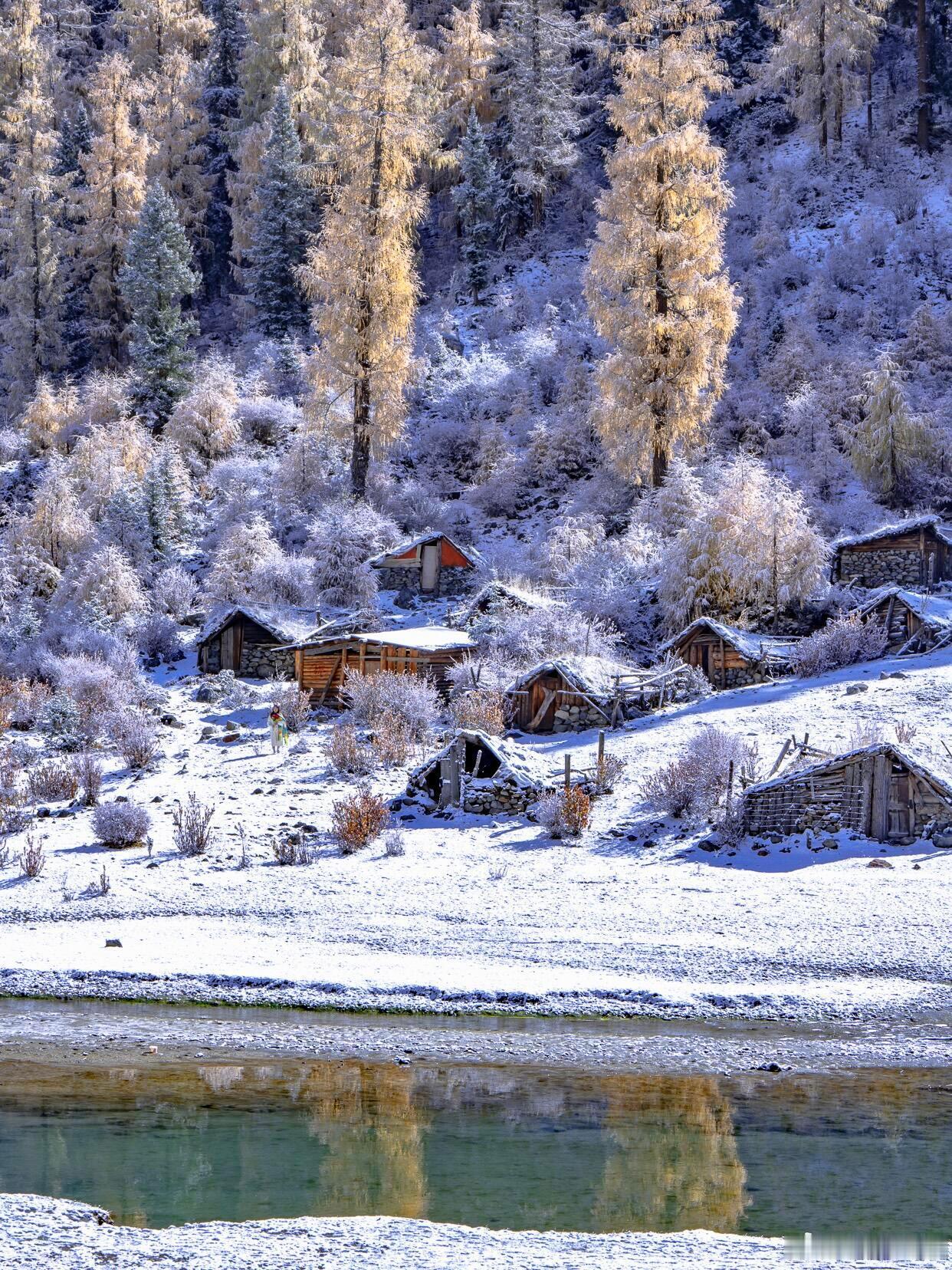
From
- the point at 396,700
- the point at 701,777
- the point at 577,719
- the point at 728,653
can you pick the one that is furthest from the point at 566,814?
the point at 728,653

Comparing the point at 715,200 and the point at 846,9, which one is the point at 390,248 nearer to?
the point at 715,200

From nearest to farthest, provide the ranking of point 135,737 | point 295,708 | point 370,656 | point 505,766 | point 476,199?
point 505,766 < point 135,737 < point 295,708 < point 370,656 < point 476,199

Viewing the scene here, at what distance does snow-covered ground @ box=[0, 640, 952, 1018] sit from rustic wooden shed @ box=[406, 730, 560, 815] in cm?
58

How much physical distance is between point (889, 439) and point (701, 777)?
21.0 metres

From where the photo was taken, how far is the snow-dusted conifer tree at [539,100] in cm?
6331

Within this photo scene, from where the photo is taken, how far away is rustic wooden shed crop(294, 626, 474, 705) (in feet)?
118

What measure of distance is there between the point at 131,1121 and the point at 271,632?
25.7 metres

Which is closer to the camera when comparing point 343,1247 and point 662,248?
point 343,1247

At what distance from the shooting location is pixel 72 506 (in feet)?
147

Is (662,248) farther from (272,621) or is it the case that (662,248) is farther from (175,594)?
(175,594)

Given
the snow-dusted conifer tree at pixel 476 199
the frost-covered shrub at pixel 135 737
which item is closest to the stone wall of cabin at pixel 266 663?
the frost-covered shrub at pixel 135 737

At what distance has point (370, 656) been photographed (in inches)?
1438

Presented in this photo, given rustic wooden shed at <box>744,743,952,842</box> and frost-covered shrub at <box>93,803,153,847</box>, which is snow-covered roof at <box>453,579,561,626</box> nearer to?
rustic wooden shed at <box>744,743,952,842</box>

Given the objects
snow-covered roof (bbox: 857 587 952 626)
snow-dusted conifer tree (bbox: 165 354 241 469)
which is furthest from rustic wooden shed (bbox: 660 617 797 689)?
snow-dusted conifer tree (bbox: 165 354 241 469)
